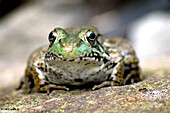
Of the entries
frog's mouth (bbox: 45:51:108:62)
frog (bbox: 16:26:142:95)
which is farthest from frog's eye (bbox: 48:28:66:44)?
frog's mouth (bbox: 45:51:108:62)

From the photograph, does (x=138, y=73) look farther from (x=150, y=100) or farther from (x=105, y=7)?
(x=105, y=7)

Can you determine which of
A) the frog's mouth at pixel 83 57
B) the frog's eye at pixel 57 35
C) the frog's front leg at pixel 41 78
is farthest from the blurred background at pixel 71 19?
the frog's eye at pixel 57 35

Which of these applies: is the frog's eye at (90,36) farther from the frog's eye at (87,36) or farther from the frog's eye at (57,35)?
the frog's eye at (57,35)

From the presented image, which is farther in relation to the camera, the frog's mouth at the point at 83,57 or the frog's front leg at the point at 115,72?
the frog's front leg at the point at 115,72

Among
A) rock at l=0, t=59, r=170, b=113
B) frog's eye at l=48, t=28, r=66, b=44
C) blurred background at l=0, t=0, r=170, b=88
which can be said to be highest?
blurred background at l=0, t=0, r=170, b=88

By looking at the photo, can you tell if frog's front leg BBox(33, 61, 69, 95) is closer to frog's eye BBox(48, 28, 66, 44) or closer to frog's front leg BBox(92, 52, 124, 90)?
frog's eye BBox(48, 28, 66, 44)

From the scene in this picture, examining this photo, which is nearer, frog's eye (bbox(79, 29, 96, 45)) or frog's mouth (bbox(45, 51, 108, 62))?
frog's mouth (bbox(45, 51, 108, 62))

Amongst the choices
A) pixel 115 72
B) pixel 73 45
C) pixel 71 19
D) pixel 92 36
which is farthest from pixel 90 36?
pixel 71 19

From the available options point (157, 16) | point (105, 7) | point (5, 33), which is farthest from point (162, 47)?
point (5, 33)
